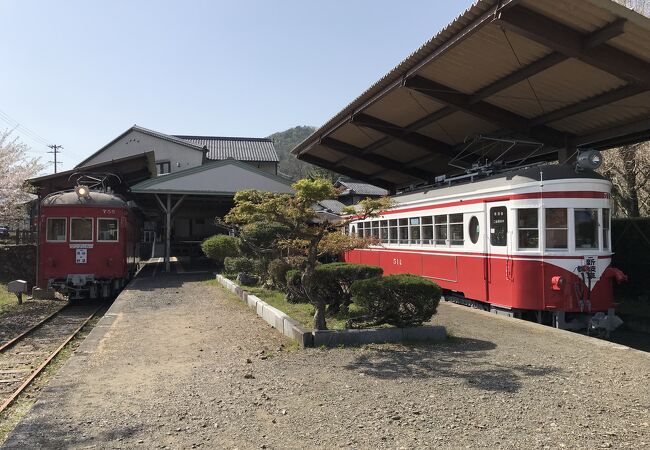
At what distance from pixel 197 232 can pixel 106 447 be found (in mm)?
28175

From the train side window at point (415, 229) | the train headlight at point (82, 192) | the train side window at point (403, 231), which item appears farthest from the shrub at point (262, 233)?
the train headlight at point (82, 192)

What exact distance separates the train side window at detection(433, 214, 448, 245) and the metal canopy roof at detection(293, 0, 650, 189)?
2556 mm

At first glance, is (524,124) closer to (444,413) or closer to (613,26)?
(613,26)

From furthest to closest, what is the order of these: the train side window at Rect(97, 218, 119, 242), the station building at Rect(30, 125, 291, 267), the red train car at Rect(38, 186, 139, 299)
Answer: the station building at Rect(30, 125, 291, 267) → the train side window at Rect(97, 218, 119, 242) → the red train car at Rect(38, 186, 139, 299)

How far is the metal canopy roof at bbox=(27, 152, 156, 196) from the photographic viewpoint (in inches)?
793

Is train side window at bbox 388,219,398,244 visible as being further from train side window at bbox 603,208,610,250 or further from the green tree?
the green tree

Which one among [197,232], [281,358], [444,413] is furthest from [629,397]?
[197,232]

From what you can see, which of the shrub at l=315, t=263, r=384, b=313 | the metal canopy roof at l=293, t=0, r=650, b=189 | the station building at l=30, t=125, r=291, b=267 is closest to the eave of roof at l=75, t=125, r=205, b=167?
the station building at l=30, t=125, r=291, b=267

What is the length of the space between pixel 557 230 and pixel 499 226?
1.03 meters

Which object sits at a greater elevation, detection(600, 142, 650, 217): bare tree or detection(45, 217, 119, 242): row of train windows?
detection(600, 142, 650, 217): bare tree

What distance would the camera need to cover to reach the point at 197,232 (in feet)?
103

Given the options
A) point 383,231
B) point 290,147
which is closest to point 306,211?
point 383,231

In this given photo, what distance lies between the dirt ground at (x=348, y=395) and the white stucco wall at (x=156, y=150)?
30616 mm

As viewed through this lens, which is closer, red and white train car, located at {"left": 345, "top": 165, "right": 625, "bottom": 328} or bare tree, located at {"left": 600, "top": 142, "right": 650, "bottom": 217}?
red and white train car, located at {"left": 345, "top": 165, "right": 625, "bottom": 328}
